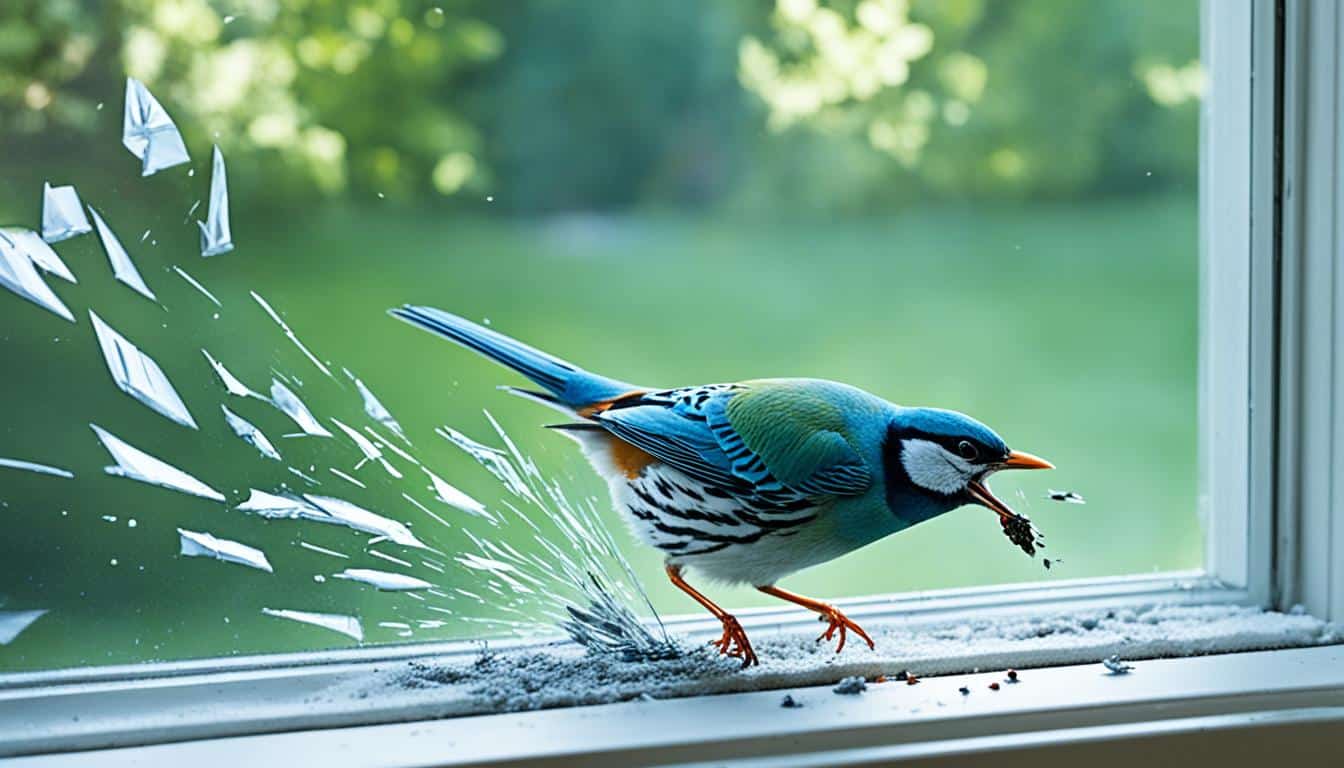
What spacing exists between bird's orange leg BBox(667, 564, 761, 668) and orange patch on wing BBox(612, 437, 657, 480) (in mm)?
86

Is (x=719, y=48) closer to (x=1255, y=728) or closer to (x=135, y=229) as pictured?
(x=135, y=229)

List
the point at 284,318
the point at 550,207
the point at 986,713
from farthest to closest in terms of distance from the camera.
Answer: the point at 550,207 → the point at 284,318 → the point at 986,713

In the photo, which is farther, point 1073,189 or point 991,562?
point 1073,189

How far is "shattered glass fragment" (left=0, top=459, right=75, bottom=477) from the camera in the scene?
3.30 feet

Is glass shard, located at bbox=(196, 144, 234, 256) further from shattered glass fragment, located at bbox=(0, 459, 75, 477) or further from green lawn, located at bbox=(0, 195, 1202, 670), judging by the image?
shattered glass fragment, located at bbox=(0, 459, 75, 477)

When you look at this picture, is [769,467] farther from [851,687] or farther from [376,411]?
[376,411]

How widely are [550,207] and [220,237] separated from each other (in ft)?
1.15

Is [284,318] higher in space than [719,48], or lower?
lower

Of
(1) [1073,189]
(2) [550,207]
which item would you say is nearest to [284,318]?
(2) [550,207]

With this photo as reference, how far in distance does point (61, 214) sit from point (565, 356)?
1.44 ft

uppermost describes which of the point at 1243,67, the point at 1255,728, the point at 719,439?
the point at 1243,67

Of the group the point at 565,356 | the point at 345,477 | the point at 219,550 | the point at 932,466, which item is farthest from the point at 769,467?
the point at 219,550

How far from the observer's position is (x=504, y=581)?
3.57 ft

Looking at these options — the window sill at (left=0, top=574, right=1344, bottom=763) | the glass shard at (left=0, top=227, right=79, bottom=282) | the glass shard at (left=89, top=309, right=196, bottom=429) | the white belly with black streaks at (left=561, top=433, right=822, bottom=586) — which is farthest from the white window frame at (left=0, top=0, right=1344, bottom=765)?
the glass shard at (left=0, top=227, right=79, bottom=282)
